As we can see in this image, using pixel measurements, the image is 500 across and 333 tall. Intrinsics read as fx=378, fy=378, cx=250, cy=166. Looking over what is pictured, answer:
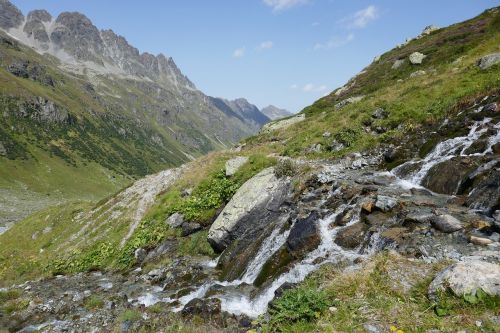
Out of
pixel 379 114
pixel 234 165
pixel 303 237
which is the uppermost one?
pixel 379 114

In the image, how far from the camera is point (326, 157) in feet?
107

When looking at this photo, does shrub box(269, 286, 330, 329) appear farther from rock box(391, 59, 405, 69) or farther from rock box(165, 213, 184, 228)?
rock box(391, 59, 405, 69)

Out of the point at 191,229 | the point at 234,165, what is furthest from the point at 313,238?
the point at 234,165

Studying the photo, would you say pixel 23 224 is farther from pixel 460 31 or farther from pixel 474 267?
pixel 460 31

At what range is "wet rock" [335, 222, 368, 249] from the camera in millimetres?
16031

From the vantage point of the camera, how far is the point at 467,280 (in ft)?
29.7

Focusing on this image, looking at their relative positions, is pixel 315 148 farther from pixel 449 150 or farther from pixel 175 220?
pixel 175 220

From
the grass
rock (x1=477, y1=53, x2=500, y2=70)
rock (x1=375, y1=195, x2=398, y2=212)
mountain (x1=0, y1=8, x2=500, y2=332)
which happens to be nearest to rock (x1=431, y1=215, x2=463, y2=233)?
mountain (x1=0, y1=8, x2=500, y2=332)

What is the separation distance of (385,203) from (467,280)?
8923mm

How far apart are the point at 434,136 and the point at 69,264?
30767 mm

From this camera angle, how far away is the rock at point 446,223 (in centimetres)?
1401

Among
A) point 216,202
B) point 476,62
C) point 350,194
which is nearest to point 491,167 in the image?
point 350,194

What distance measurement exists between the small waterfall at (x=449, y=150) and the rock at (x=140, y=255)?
19007 mm

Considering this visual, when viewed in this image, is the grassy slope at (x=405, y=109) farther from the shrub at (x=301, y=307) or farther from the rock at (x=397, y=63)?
the shrub at (x=301, y=307)
